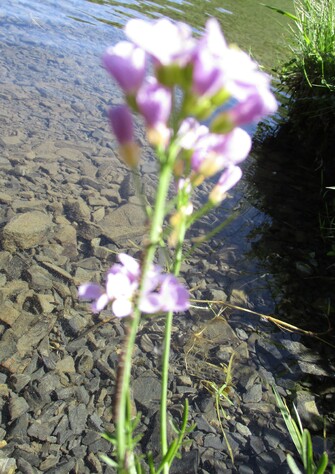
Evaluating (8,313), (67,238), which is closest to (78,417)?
(8,313)

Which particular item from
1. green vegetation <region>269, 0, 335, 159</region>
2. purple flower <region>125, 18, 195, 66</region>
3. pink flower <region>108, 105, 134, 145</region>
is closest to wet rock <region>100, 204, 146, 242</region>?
green vegetation <region>269, 0, 335, 159</region>

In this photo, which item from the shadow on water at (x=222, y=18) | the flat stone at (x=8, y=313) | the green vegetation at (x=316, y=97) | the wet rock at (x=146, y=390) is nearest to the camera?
the wet rock at (x=146, y=390)

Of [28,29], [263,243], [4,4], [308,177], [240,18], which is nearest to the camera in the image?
[263,243]

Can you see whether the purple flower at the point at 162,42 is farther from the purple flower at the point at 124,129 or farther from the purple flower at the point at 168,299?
the purple flower at the point at 168,299

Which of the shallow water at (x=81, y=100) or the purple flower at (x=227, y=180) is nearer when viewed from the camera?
the purple flower at (x=227, y=180)

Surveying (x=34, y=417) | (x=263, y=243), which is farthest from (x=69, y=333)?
(x=263, y=243)

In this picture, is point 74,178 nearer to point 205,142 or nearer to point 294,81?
point 294,81

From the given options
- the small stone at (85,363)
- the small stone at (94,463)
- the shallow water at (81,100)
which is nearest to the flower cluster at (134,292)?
the small stone at (94,463)
